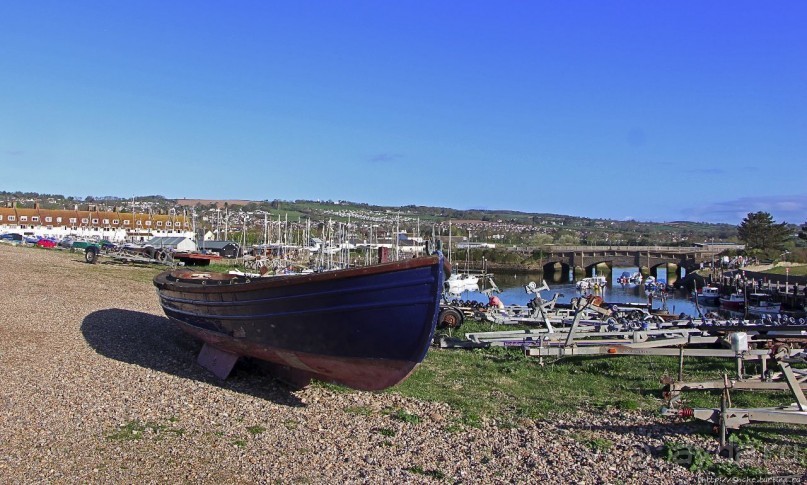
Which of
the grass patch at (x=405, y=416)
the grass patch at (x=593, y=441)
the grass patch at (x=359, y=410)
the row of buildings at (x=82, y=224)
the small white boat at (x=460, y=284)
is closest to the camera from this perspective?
the grass patch at (x=593, y=441)

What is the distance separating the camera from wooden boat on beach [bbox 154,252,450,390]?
1112 cm

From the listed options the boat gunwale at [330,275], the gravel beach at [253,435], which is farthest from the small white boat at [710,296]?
the gravel beach at [253,435]

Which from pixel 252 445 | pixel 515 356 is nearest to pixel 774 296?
pixel 515 356

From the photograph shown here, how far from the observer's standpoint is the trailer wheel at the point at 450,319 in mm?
24453

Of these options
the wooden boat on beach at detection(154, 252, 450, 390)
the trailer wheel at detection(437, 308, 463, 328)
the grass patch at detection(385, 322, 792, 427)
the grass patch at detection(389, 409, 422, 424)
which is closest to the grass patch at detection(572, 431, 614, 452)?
the grass patch at detection(385, 322, 792, 427)

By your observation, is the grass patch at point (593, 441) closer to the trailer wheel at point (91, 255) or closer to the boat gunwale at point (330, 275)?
the boat gunwale at point (330, 275)

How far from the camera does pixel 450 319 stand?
80.5 ft

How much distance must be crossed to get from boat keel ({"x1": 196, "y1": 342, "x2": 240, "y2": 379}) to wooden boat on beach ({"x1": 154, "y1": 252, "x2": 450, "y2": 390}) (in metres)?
0.03

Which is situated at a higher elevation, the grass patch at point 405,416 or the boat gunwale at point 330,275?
the boat gunwale at point 330,275

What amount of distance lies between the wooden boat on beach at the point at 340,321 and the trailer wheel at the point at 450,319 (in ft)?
37.3

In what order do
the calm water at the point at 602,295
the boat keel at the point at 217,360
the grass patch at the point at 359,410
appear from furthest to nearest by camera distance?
the calm water at the point at 602,295, the boat keel at the point at 217,360, the grass patch at the point at 359,410

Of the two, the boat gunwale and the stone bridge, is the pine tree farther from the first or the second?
the boat gunwale

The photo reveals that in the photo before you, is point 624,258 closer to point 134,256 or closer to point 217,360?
point 134,256

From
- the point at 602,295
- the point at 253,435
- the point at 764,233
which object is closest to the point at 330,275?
the point at 253,435
